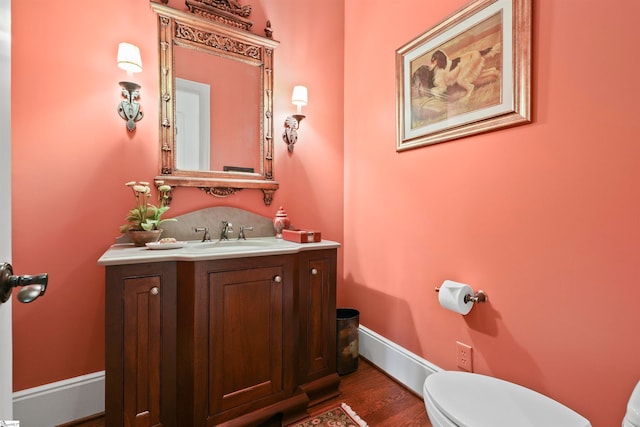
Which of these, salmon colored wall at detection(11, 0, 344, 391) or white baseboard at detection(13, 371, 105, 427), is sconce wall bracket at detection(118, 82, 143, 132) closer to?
salmon colored wall at detection(11, 0, 344, 391)

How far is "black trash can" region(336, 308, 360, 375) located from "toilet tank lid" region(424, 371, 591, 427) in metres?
0.85

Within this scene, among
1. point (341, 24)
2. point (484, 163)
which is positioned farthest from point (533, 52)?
point (341, 24)

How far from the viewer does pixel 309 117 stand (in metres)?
2.26

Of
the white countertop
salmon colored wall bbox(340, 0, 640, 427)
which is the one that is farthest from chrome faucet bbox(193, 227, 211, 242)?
salmon colored wall bbox(340, 0, 640, 427)

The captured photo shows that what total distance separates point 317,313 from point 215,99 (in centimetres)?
147

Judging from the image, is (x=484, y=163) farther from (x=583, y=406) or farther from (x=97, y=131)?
(x=97, y=131)

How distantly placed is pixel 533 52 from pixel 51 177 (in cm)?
229

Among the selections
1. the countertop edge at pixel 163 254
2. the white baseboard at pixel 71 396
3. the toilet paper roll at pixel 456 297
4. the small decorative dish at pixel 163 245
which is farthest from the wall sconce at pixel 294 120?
the white baseboard at pixel 71 396

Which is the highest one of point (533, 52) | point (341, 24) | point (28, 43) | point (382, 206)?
point (341, 24)

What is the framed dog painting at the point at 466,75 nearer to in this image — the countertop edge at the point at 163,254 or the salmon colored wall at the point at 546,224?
the salmon colored wall at the point at 546,224

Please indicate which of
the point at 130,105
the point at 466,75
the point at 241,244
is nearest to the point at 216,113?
the point at 130,105

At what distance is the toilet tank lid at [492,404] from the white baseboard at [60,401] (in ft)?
5.48

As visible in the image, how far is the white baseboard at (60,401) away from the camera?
143 cm

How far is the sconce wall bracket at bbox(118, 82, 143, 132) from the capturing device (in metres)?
1.60
